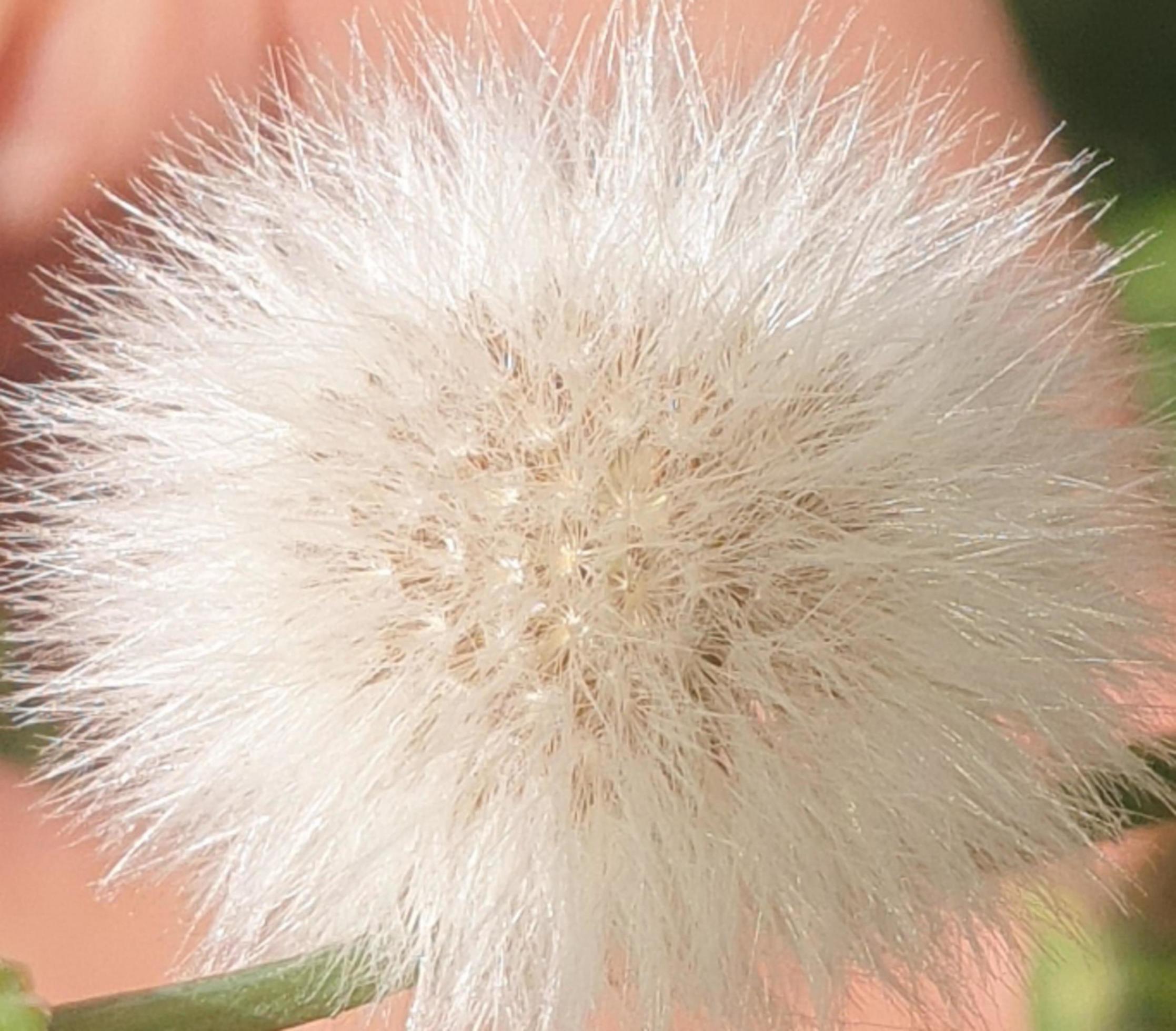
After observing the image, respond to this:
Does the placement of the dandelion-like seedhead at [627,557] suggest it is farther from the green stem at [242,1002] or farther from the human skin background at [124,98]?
the human skin background at [124,98]

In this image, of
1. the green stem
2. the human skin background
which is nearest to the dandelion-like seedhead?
the green stem

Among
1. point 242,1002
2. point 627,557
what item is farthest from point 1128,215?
point 242,1002

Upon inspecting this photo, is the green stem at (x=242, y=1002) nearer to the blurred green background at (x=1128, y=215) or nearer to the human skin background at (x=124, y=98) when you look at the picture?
the human skin background at (x=124, y=98)

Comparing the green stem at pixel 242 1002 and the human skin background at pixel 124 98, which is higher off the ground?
the human skin background at pixel 124 98

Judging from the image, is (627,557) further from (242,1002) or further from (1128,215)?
(1128,215)

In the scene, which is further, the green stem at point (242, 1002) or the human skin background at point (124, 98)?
the human skin background at point (124, 98)

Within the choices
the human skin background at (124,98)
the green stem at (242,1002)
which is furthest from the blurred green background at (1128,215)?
the green stem at (242,1002)

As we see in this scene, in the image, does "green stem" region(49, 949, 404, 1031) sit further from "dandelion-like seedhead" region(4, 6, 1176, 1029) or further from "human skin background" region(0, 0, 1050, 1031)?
"human skin background" region(0, 0, 1050, 1031)
